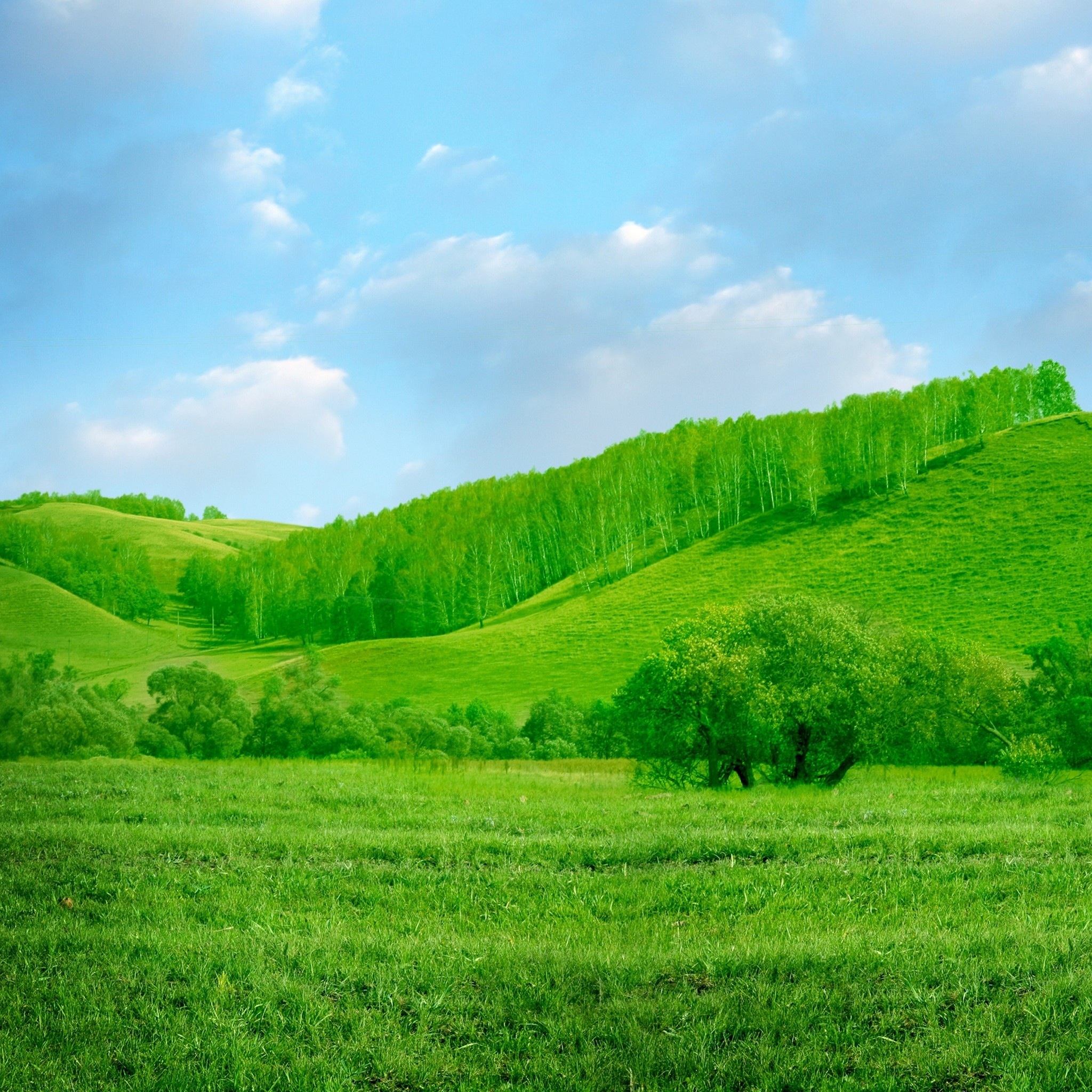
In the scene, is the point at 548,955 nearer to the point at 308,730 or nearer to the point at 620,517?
the point at 308,730

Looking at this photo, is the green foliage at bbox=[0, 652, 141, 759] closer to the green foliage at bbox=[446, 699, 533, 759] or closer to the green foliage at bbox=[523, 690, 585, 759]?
the green foliage at bbox=[446, 699, 533, 759]

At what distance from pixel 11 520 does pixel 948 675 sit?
16745 cm

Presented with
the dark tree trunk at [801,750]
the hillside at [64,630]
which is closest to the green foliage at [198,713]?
the dark tree trunk at [801,750]

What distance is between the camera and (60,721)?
169 ft

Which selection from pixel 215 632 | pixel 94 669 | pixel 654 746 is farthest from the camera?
pixel 215 632

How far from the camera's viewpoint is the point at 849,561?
108 meters

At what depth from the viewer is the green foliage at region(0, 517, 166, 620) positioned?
140375mm

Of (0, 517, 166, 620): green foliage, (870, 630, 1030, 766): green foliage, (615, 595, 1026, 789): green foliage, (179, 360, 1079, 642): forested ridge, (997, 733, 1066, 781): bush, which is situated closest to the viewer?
(997, 733, 1066, 781): bush

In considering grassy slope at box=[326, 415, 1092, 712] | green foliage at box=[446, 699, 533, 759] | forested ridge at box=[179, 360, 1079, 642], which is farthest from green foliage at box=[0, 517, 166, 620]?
green foliage at box=[446, 699, 533, 759]

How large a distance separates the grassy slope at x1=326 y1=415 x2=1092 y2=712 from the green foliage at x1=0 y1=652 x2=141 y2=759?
40.9m

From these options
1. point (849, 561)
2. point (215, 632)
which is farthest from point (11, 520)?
point (849, 561)

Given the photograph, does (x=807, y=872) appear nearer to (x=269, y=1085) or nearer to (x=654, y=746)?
(x=269, y=1085)

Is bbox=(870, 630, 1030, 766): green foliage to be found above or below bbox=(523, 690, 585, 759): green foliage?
above

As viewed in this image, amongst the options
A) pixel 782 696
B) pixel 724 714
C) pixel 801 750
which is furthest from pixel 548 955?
pixel 801 750
